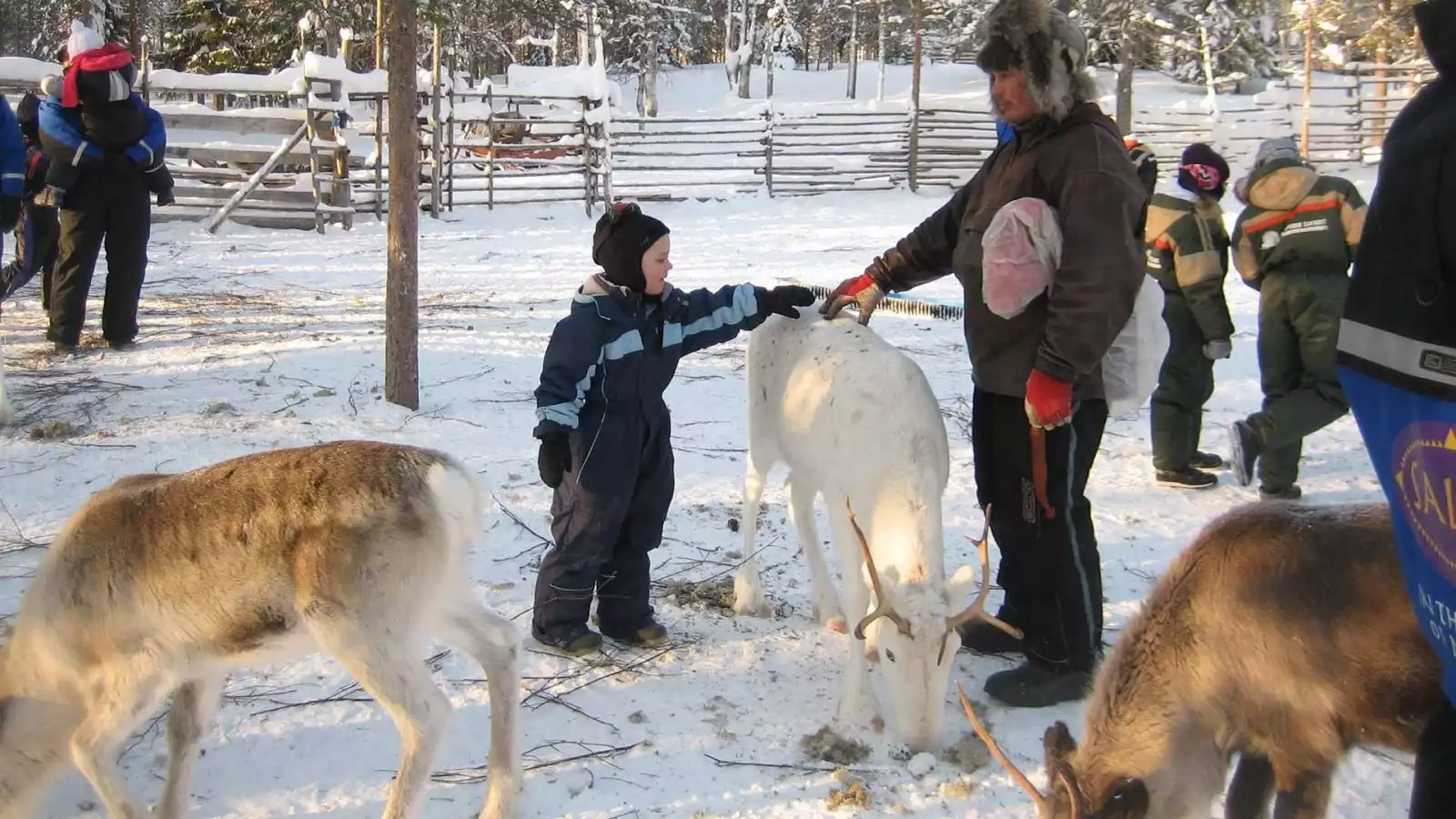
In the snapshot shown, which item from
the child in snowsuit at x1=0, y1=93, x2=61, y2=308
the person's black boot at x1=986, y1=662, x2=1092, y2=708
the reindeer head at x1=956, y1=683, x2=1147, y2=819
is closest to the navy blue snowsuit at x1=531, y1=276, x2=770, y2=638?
the person's black boot at x1=986, y1=662, x2=1092, y2=708

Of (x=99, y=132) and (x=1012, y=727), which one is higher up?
(x=99, y=132)

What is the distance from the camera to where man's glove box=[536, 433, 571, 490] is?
3.63 m

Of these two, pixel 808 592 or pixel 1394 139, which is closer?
pixel 1394 139

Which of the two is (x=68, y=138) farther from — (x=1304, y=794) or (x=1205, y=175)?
(x=1304, y=794)

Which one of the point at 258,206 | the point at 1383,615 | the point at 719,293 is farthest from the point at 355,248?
the point at 1383,615

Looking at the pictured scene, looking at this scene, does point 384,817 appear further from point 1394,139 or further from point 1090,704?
point 1394,139

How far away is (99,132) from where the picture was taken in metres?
7.45

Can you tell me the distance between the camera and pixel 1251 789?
263 centimetres

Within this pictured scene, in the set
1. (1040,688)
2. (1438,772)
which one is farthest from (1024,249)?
(1438,772)

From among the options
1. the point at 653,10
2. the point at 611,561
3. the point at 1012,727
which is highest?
the point at 653,10

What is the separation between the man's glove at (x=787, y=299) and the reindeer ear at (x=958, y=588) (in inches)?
58.3

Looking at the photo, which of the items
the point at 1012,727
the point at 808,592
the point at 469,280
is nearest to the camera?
the point at 1012,727

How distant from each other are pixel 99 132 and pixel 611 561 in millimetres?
5829

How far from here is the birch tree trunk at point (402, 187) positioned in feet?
19.2
